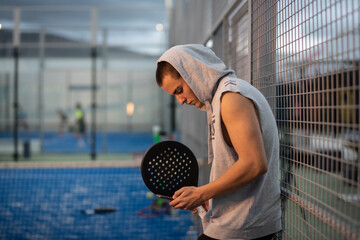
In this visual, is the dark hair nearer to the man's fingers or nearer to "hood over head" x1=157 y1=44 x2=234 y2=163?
"hood over head" x1=157 y1=44 x2=234 y2=163

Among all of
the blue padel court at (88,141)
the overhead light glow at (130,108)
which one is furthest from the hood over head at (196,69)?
the overhead light glow at (130,108)

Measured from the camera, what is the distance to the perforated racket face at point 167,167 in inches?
59.9

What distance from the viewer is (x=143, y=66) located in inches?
558

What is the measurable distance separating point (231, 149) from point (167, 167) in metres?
0.33

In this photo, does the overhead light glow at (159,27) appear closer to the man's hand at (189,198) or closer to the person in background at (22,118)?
the person in background at (22,118)

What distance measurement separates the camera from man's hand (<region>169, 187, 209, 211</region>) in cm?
132

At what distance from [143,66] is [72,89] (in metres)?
3.06

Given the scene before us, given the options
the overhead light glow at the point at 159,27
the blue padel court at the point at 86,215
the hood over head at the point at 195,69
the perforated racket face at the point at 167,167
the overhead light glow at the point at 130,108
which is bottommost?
the blue padel court at the point at 86,215

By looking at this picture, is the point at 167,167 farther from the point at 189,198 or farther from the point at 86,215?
the point at 86,215

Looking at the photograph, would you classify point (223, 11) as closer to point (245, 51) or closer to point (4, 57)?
point (245, 51)

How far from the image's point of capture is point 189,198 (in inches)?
52.7

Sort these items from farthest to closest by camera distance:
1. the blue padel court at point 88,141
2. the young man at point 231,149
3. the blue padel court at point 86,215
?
1. the blue padel court at point 88,141
2. the blue padel court at point 86,215
3. the young man at point 231,149

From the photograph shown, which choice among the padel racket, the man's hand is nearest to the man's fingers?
the man's hand

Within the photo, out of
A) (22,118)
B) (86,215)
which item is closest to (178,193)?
(86,215)
